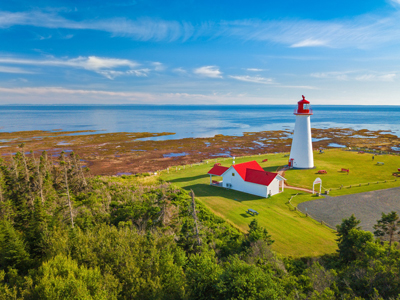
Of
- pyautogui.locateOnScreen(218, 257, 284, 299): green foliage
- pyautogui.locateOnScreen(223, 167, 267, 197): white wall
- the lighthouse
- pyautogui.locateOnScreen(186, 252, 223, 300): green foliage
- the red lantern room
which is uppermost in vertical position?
the red lantern room

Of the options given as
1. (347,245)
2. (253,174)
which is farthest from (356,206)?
(347,245)

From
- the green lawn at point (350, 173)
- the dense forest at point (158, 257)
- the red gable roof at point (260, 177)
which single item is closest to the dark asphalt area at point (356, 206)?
the green lawn at point (350, 173)

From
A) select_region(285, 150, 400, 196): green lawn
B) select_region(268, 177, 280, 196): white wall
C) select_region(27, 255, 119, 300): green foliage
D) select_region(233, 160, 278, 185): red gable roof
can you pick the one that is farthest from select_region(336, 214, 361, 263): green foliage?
select_region(285, 150, 400, 196): green lawn

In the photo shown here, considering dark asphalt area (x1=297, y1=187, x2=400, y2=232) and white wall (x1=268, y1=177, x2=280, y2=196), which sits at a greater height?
white wall (x1=268, y1=177, x2=280, y2=196)

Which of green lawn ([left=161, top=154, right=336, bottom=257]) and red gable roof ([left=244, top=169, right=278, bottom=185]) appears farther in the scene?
red gable roof ([left=244, top=169, right=278, bottom=185])

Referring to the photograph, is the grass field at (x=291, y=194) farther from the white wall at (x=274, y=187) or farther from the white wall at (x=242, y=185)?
the white wall at (x=242, y=185)

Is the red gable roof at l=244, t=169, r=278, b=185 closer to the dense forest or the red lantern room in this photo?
the dense forest
